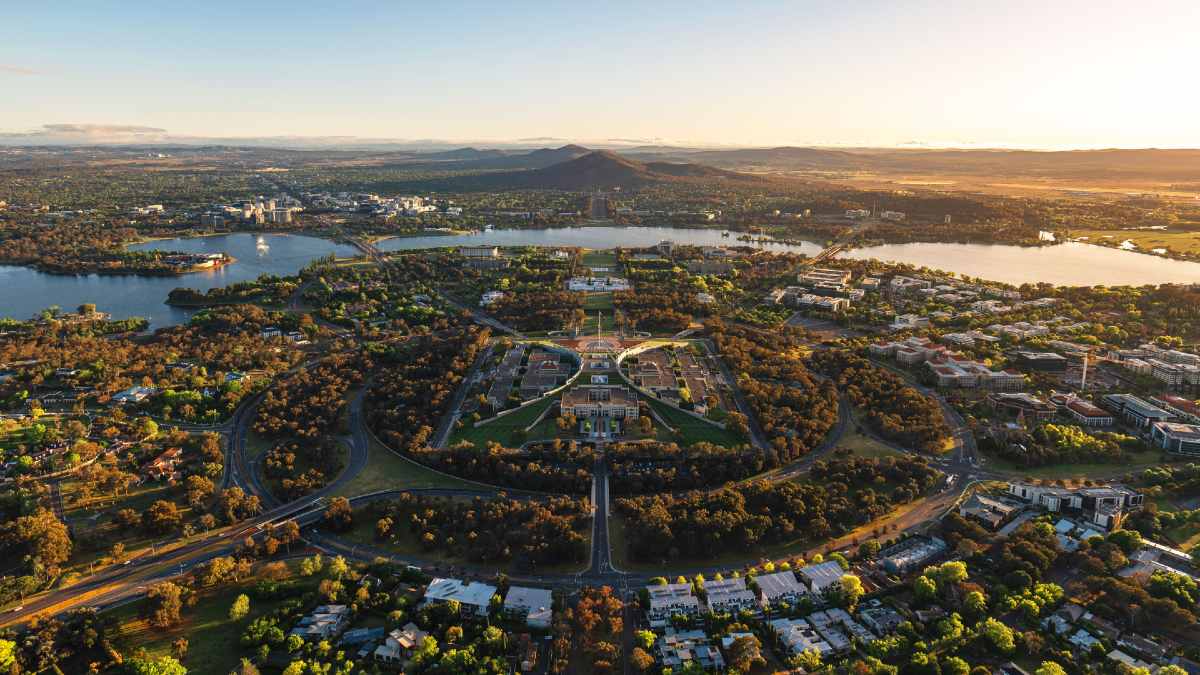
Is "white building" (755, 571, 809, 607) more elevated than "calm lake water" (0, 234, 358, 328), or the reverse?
"calm lake water" (0, 234, 358, 328)

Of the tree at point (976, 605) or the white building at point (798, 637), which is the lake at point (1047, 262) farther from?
the white building at point (798, 637)

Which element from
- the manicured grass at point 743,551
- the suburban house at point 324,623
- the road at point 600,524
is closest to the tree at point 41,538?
the suburban house at point 324,623

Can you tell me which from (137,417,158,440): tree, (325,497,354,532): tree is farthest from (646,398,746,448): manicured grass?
(137,417,158,440): tree

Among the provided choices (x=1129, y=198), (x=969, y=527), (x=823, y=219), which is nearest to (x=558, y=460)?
(x=969, y=527)

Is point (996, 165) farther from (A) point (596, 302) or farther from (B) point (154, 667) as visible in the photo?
(B) point (154, 667)

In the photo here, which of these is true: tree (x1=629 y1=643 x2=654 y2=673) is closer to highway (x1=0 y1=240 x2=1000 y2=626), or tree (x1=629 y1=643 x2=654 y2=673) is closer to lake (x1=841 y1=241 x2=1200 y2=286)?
highway (x1=0 y1=240 x2=1000 y2=626)

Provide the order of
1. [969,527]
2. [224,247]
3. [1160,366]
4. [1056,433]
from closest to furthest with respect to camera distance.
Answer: [969,527] < [1056,433] < [1160,366] < [224,247]

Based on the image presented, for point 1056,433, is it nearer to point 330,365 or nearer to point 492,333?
point 492,333
